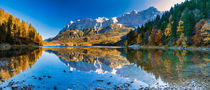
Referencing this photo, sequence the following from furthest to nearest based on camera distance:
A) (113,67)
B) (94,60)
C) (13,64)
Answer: (94,60) < (113,67) < (13,64)

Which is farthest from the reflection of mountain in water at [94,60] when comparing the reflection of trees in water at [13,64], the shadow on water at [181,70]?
the reflection of trees in water at [13,64]

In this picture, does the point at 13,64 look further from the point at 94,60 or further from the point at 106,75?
the point at 106,75

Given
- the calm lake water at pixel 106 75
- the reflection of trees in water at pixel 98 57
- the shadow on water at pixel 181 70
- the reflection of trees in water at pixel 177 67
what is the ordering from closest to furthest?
the calm lake water at pixel 106 75
the shadow on water at pixel 181 70
the reflection of trees in water at pixel 177 67
the reflection of trees in water at pixel 98 57

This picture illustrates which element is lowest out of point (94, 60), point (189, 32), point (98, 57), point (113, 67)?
point (113, 67)

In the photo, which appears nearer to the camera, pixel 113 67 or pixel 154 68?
pixel 154 68

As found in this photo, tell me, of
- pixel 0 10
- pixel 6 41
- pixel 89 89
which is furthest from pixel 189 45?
pixel 0 10

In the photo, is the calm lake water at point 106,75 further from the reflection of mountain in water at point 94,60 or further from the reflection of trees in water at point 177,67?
the reflection of mountain in water at point 94,60

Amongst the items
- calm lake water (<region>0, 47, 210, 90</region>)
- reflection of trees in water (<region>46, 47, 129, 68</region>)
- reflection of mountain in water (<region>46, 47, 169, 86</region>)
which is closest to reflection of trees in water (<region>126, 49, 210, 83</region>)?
calm lake water (<region>0, 47, 210, 90</region>)

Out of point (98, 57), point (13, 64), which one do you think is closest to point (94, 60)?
point (98, 57)

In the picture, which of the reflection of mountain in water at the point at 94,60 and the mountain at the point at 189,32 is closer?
the reflection of mountain in water at the point at 94,60

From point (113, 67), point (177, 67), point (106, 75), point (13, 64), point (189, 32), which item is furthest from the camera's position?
point (189, 32)

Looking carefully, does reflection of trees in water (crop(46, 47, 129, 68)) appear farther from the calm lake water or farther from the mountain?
the mountain

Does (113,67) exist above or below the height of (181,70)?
below

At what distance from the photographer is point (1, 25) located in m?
73.8
